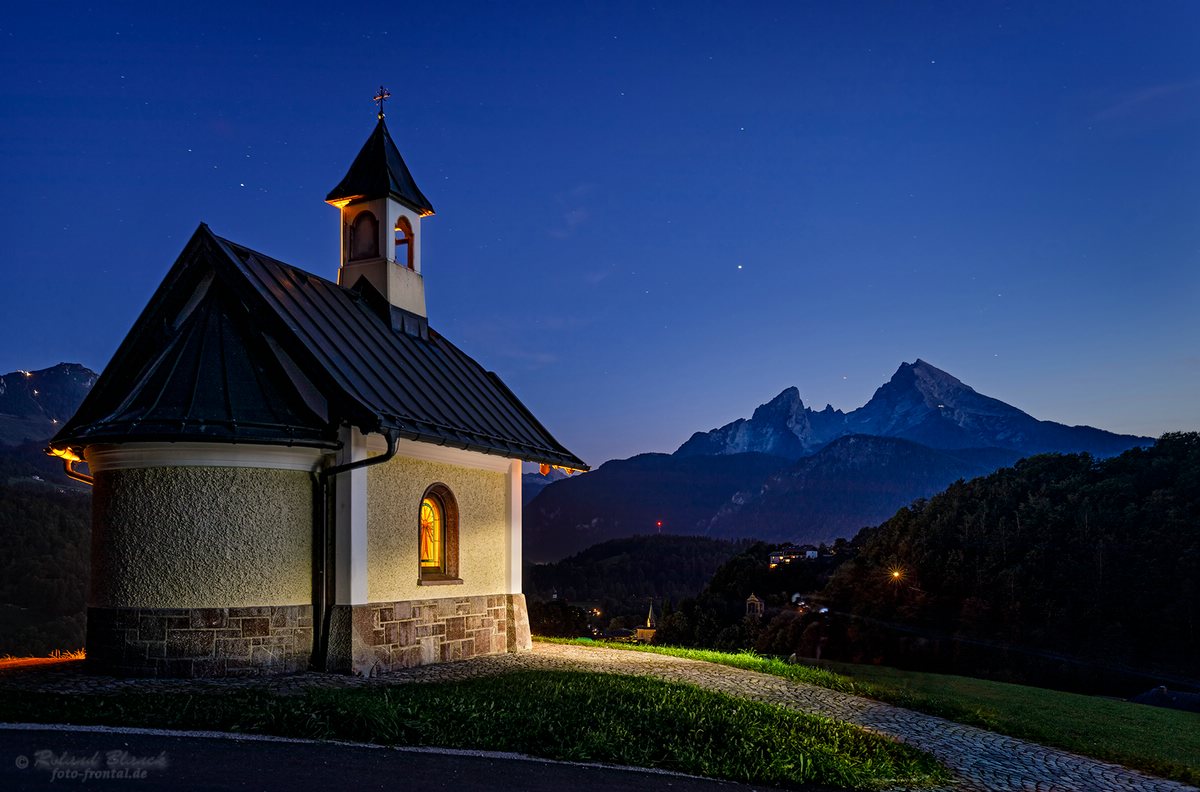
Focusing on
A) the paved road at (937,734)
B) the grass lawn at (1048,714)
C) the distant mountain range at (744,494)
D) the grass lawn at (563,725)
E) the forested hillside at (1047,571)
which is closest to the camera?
the grass lawn at (563,725)

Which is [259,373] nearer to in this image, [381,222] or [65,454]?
[65,454]

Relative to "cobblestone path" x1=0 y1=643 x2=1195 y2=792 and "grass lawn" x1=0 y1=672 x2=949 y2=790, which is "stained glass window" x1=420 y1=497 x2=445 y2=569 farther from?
"grass lawn" x1=0 y1=672 x2=949 y2=790

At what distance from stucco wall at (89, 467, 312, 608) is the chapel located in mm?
20

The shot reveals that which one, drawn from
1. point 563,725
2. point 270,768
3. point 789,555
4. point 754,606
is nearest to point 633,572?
point 789,555

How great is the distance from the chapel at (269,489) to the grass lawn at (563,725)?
217 cm

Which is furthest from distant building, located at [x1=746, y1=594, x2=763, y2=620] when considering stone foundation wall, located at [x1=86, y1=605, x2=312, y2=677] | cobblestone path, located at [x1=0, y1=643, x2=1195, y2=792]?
stone foundation wall, located at [x1=86, y1=605, x2=312, y2=677]

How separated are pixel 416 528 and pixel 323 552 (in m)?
1.72

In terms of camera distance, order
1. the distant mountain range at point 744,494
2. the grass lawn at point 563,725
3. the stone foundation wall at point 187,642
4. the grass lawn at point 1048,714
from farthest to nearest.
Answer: the distant mountain range at point 744,494 < the stone foundation wall at point 187,642 < the grass lawn at point 1048,714 < the grass lawn at point 563,725

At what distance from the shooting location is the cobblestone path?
933cm

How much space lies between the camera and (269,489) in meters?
12.6

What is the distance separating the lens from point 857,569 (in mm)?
48438

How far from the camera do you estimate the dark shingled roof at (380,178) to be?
18.0 metres

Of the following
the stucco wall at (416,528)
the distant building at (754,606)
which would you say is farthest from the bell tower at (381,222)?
the distant building at (754,606)

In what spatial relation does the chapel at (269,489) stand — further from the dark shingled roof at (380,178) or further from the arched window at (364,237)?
the dark shingled roof at (380,178)
